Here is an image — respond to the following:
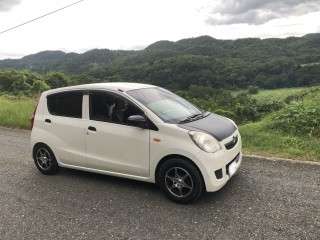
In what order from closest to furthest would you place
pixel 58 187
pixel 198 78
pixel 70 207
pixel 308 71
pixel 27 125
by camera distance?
pixel 70 207 < pixel 58 187 < pixel 27 125 < pixel 308 71 < pixel 198 78

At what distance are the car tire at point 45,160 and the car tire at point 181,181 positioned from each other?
2398 millimetres

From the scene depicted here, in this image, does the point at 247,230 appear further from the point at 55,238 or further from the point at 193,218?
the point at 55,238


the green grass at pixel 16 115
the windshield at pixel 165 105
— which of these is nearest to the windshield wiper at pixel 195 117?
the windshield at pixel 165 105

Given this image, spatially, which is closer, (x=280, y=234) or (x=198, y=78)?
(x=280, y=234)

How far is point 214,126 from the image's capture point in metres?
4.80

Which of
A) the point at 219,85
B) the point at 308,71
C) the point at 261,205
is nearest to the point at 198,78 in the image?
the point at 219,85

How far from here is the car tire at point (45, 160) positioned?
598cm

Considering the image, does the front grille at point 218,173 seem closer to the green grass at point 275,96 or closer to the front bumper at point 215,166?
the front bumper at point 215,166

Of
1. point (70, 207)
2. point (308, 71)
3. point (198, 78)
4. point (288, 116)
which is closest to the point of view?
point (70, 207)

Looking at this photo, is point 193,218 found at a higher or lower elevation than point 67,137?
lower

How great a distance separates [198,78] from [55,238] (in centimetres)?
8544

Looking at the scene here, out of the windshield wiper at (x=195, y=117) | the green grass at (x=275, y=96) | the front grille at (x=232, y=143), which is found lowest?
the green grass at (x=275, y=96)

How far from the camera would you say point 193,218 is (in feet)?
13.6

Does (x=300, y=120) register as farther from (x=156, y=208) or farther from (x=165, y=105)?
(x=156, y=208)
